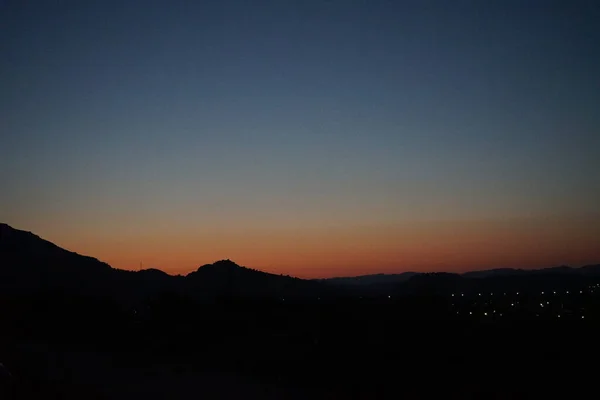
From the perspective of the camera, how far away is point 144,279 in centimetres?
13962

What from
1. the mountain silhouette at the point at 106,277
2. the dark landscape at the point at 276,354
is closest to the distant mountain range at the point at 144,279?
the mountain silhouette at the point at 106,277

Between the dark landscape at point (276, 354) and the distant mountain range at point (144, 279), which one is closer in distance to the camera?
the dark landscape at point (276, 354)

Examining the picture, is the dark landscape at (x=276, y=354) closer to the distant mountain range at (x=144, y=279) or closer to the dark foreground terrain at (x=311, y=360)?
the dark foreground terrain at (x=311, y=360)

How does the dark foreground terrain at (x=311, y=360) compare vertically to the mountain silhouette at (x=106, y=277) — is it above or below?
below

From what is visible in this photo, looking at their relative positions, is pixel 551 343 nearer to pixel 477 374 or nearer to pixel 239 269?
pixel 477 374

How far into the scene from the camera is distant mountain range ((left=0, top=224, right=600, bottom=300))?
110 metres

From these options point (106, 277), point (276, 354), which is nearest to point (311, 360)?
point (276, 354)

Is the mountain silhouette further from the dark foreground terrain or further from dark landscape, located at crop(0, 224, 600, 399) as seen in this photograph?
the dark foreground terrain

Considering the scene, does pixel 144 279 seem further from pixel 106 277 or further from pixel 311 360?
pixel 311 360

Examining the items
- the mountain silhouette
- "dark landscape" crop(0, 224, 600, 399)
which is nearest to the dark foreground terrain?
"dark landscape" crop(0, 224, 600, 399)

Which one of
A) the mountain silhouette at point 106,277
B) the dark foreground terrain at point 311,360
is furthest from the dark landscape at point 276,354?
the mountain silhouette at point 106,277

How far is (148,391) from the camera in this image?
2073 centimetres

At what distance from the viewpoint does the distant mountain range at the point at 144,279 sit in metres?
110

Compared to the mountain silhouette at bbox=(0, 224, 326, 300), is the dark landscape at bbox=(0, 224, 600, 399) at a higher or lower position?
lower
